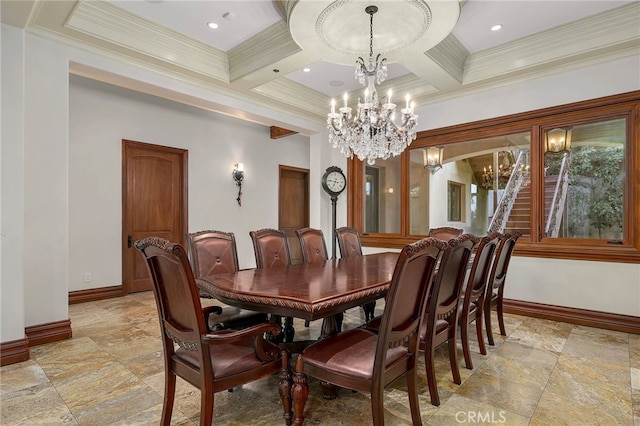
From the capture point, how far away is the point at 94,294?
4.53m

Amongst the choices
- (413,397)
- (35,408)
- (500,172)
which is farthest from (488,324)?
(35,408)

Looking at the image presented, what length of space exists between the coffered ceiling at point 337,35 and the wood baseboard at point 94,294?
2790mm

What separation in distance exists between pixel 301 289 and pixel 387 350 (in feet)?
1.96

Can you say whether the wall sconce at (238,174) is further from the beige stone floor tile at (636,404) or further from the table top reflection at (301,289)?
the beige stone floor tile at (636,404)

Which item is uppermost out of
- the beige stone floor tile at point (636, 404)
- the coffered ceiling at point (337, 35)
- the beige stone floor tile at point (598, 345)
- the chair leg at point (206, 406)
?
the coffered ceiling at point (337, 35)

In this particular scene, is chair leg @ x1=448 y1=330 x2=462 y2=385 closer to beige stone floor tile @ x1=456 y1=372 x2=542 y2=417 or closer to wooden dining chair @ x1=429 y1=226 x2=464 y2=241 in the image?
beige stone floor tile @ x1=456 y1=372 x2=542 y2=417

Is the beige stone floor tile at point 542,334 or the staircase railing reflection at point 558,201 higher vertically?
the staircase railing reflection at point 558,201

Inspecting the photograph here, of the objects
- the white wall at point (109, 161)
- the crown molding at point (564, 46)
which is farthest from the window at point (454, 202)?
the crown molding at point (564, 46)

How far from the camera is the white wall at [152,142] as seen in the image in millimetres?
4430

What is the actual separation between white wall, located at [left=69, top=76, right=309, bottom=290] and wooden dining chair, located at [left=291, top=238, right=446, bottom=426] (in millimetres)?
4102

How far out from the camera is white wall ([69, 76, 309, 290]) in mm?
4430

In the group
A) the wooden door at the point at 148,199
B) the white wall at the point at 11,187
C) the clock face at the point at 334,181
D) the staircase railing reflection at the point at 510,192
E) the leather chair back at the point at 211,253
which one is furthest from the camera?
the clock face at the point at 334,181

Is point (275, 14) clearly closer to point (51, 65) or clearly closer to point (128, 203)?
point (51, 65)

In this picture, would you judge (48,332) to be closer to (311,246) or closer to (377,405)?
(311,246)
